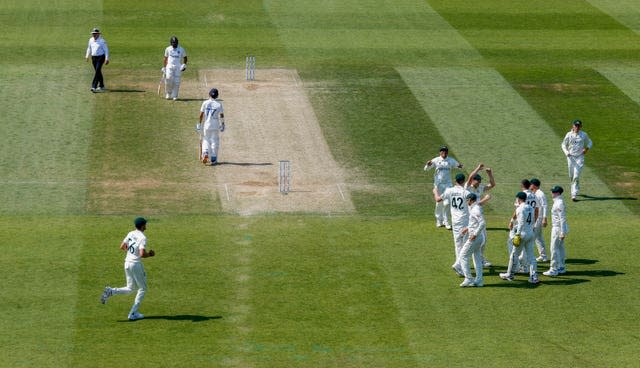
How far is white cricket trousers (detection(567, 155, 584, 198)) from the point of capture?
109 ft

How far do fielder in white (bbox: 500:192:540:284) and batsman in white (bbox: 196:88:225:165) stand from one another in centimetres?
1041

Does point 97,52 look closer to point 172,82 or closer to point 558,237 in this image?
point 172,82

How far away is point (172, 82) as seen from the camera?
133 feet

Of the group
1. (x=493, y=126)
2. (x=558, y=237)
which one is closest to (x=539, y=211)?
(x=558, y=237)

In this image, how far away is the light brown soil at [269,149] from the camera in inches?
1287

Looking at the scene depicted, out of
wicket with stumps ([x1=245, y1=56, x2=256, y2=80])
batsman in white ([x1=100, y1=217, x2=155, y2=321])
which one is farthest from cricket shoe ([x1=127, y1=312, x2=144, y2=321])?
wicket with stumps ([x1=245, y1=56, x2=256, y2=80])

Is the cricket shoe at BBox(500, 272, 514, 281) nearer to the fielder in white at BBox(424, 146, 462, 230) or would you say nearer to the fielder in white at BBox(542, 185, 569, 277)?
the fielder in white at BBox(542, 185, 569, 277)

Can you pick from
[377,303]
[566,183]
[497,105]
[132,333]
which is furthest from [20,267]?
[497,105]

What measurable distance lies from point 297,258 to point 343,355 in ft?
17.7

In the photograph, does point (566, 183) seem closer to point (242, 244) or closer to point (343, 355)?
point (242, 244)

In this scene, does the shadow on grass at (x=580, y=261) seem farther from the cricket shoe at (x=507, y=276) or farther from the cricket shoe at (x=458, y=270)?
the cricket shoe at (x=458, y=270)

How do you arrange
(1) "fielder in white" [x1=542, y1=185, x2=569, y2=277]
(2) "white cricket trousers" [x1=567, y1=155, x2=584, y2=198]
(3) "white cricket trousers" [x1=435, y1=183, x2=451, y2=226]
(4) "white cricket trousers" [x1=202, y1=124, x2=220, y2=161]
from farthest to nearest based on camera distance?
(4) "white cricket trousers" [x1=202, y1=124, x2=220, y2=161]
(2) "white cricket trousers" [x1=567, y1=155, x2=584, y2=198]
(3) "white cricket trousers" [x1=435, y1=183, x2=451, y2=226]
(1) "fielder in white" [x1=542, y1=185, x2=569, y2=277]

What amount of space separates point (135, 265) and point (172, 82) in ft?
56.7

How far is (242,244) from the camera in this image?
29.2 meters
